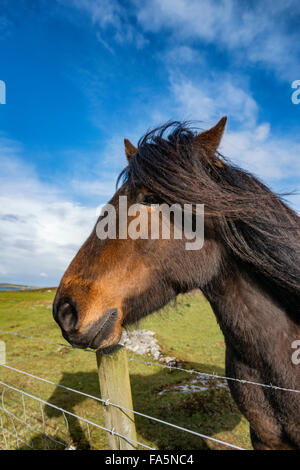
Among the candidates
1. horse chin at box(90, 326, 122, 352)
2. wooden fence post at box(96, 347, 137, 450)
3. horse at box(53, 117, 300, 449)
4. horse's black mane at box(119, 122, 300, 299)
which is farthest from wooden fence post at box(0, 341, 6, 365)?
horse's black mane at box(119, 122, 300, 299)

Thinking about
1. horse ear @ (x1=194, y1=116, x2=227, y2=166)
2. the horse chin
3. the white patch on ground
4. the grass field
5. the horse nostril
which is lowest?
the grass field

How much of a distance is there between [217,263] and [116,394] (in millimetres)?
1838

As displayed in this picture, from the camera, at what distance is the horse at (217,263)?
1760 millimetres

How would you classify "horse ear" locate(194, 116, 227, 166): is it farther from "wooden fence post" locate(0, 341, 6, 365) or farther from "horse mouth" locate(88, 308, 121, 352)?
"wooden fence post" locate(0, 341, 6, 365)

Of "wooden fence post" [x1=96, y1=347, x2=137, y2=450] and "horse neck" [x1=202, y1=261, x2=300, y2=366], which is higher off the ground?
"horse neck" [x1=202, y1=261, x2=300, y2=366]

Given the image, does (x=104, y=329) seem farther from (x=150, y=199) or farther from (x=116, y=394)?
(x=116, y=394)

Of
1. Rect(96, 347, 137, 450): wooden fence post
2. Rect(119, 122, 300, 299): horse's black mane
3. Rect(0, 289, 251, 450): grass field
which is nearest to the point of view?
Rect(119, 122, 300, 299): horse's black mane

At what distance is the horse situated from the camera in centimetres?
176

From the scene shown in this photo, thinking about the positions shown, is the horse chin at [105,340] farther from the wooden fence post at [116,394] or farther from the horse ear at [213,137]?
the horse ear at [213,137]

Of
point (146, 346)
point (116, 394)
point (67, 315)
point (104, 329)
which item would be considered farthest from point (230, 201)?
point (146, 346)

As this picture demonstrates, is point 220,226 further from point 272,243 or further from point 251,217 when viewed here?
point 272,243

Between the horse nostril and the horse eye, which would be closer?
the horse nostril

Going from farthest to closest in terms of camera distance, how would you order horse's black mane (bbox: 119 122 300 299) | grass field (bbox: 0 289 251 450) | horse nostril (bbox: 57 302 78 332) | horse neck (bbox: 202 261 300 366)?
grass field (bbox: 0 289 251 450), horse neck (bbox: 202 261 300 366), horse's black mane (bbox: 119 122 300 299), horse nostril (bbox: 57 302 78 332)
